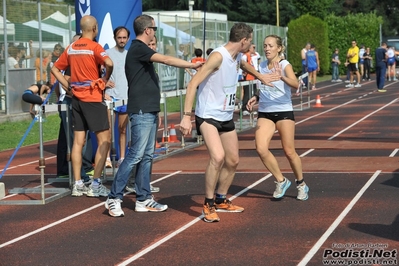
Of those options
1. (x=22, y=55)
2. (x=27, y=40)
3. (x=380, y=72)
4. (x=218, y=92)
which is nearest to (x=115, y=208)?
(x=218, y=92)

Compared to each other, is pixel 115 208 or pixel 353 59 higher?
pixel 353 59

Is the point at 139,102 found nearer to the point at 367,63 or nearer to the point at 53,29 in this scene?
the point at 53,29

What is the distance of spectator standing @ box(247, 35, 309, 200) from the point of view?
1057 centimetres

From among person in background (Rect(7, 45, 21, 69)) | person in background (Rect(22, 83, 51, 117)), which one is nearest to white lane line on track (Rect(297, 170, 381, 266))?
person in background (Rect(22, 83, 51, 117))

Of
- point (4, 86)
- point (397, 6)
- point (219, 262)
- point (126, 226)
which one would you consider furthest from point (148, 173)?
point (397, 6)

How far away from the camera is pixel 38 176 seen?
1353 cm

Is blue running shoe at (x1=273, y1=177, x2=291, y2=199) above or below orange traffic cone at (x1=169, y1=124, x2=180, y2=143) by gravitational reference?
below

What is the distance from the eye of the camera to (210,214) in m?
9.21

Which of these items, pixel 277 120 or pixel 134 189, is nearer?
pixel 277 120

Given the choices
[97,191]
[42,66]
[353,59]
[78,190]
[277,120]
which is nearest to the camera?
[277,120]

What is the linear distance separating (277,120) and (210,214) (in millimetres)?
1928

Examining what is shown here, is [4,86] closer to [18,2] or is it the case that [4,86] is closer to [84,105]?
[18,2]

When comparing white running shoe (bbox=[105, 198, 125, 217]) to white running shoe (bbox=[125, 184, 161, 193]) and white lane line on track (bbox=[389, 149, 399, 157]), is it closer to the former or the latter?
white running shoe (bbox=[125, 184, 161, 193])

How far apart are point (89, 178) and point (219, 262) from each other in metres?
4.98
